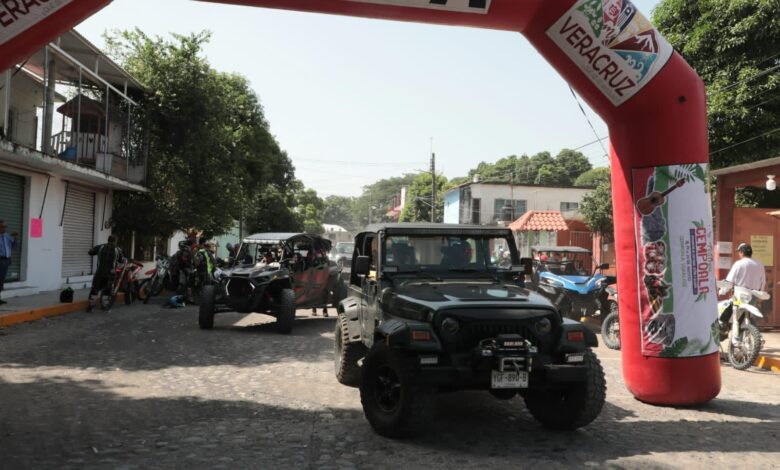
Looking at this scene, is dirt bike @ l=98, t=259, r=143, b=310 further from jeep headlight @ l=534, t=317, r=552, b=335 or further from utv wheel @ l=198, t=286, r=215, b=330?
jeep headlight @ l=534, t=317, r=552, b=335

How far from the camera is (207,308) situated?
36.2 feet

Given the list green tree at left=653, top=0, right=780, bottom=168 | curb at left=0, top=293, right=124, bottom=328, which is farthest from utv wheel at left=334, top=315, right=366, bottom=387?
green tree at left=653, top=0, right=780, bottom=168

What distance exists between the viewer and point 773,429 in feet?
18.4

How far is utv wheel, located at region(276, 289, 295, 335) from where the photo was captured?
10.8 m

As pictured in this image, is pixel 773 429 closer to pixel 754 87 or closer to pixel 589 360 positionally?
pixel 589 360

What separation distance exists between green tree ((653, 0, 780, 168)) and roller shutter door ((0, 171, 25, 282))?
61.4ft

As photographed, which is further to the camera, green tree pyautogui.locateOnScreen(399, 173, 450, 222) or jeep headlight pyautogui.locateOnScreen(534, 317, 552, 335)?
green tree pyautogui.locateOnScreen(399, 173, 450, 222)

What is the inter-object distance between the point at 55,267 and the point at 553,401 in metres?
17.1

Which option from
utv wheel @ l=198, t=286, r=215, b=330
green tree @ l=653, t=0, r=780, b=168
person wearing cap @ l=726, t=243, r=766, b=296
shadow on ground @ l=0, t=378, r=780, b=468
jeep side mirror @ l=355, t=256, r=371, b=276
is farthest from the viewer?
green tree @ l=653, t=0, r=780, b=168

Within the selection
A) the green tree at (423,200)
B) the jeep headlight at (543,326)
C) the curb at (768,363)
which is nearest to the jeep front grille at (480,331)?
the jeep headlight at (543,326)

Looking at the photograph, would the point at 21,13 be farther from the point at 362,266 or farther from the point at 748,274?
the point at 748,274

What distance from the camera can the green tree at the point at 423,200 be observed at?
67.2 meters

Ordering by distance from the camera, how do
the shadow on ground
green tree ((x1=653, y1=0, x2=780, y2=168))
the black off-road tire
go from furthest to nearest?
green tree ((x1=653, y1=0, x2=780, y2=168)) → the black off-road tire → the shadow on ground

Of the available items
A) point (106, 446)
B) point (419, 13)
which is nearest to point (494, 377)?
point (106, 446)
